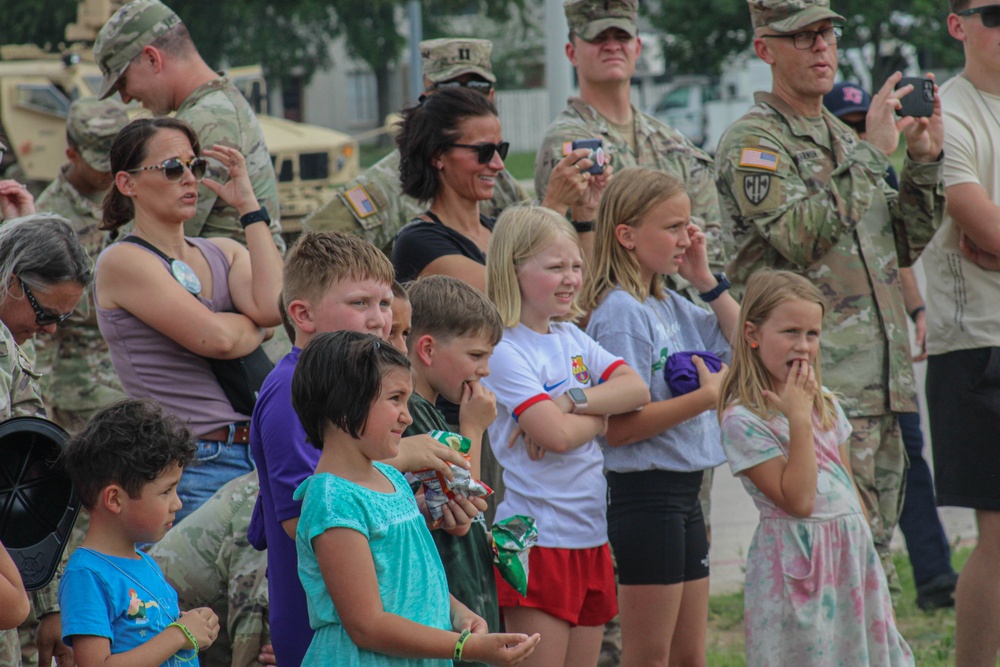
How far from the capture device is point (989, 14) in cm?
467

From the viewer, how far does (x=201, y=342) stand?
3.84 m

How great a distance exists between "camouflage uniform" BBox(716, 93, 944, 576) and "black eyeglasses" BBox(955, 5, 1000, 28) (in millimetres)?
658

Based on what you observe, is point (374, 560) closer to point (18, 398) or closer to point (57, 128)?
point (18, 398)

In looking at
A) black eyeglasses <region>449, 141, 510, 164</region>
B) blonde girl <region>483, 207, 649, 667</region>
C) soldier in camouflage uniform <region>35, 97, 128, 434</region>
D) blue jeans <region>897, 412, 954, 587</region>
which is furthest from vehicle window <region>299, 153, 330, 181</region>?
blonde girl <region>483, 207, 649, 667</region>

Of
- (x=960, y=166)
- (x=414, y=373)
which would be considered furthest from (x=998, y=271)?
(x=414, y=373)

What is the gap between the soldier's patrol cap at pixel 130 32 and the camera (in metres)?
4.72

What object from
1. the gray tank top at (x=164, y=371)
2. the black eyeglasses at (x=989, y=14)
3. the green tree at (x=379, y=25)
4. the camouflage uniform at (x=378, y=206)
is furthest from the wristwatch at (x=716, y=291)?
the green tree at (x=379, y=25)

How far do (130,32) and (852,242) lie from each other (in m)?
2.81

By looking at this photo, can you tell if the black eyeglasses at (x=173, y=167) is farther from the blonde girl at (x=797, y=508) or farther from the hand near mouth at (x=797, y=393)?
the hand near mouth at (x=797, y=393)

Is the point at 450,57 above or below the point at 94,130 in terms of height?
above

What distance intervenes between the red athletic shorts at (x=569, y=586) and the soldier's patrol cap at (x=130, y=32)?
249 centimetres

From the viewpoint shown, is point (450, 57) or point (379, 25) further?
point (379, 25)


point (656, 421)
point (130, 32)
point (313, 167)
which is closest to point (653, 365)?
point (656, 421)

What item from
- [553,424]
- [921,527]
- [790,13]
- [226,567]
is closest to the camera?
[226,567]
